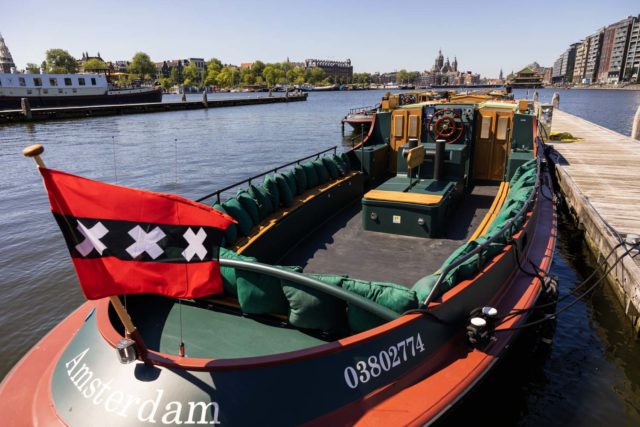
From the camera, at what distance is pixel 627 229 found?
10.4 m

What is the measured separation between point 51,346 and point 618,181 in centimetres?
1717

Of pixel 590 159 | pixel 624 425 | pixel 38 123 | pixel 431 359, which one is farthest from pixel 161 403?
pixel 38 123

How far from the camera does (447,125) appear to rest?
1110 centimetres

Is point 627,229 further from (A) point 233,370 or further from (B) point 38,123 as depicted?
(B) point 38,123

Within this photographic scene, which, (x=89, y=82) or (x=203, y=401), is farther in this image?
(x=89, y=82)

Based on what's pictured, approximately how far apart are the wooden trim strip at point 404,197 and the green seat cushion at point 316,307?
4.32 meters

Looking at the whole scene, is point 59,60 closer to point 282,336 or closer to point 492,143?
point 492,143

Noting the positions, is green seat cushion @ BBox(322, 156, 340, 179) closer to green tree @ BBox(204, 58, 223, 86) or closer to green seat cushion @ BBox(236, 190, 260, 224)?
green seat cushion @ BBox(236, 190, 260, 224)

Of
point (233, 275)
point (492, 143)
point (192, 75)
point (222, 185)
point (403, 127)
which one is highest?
point (192, 75)

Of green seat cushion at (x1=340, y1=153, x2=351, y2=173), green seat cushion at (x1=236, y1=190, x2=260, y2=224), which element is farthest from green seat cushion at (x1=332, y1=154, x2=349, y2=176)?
green seat cushion at (x1=236, y1=190, x2=260, y2=224)

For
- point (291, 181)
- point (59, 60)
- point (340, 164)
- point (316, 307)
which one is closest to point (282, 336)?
point (316, 307)

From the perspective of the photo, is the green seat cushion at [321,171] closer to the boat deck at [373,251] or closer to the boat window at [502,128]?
the boat deck at [373,251]

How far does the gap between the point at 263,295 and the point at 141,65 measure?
16947cm

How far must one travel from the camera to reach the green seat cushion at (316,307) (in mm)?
4113
